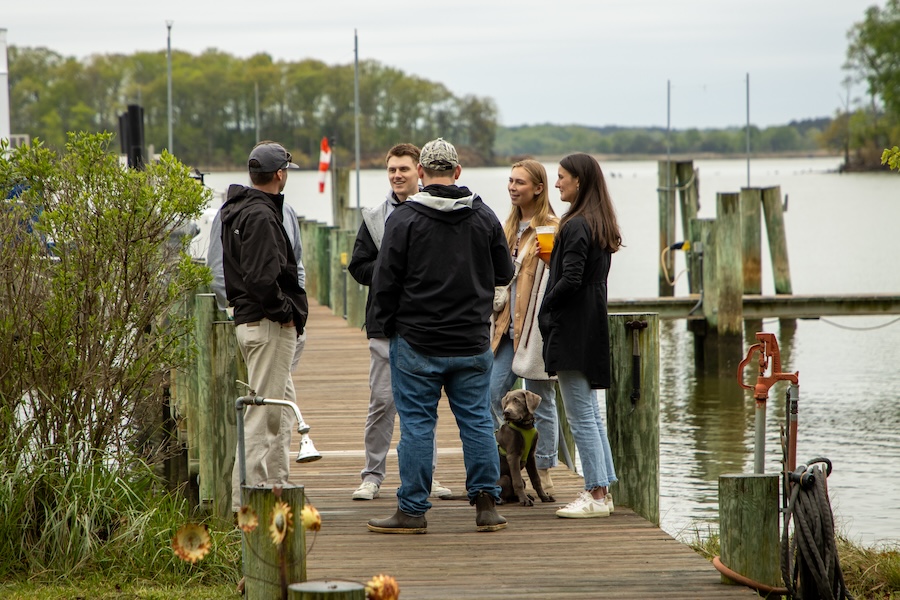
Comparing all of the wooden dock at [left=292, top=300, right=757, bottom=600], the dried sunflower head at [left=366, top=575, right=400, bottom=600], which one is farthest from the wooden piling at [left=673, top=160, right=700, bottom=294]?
the dried sunflower head at [left=366, top=575, right=400, bottom=600]

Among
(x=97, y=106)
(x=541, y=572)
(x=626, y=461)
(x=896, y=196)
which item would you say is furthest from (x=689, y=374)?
(x=97, y=106)

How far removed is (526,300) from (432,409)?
1016mm

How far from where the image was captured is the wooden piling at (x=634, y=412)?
21.4ft

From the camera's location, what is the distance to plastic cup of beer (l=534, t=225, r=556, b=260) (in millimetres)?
6383

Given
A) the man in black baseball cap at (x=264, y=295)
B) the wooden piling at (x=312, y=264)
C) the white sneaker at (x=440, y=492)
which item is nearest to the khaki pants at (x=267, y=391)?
the man in black baseball cap at (x=264, y=295)

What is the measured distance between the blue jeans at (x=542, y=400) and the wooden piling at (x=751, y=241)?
39.3 feet

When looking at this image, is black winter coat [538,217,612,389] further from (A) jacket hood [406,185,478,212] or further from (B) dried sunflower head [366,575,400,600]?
(B) dried sunflower head [366,575,400,600]

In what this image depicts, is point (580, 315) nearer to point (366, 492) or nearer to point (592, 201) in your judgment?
point (592, 201)

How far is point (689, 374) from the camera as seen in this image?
61.5ft

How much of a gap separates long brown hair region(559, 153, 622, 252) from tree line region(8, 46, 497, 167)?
81670mm

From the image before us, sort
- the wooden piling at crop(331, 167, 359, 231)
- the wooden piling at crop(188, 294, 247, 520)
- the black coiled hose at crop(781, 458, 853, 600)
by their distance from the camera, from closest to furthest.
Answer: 1. the black coiled hose at crop(781, 458, 853, 600)
2. the wooden piling at crop(188, 294, 247, 520)
3. the wooden piling at crop(331, 167, 359, 231)

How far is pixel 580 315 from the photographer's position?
20.0 feet

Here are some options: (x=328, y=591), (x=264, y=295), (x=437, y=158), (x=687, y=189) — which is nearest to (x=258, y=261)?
(x=264, y=295)

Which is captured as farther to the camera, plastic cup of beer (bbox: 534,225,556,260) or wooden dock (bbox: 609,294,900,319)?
wooden dock (bbox: 609,294,900,319)
